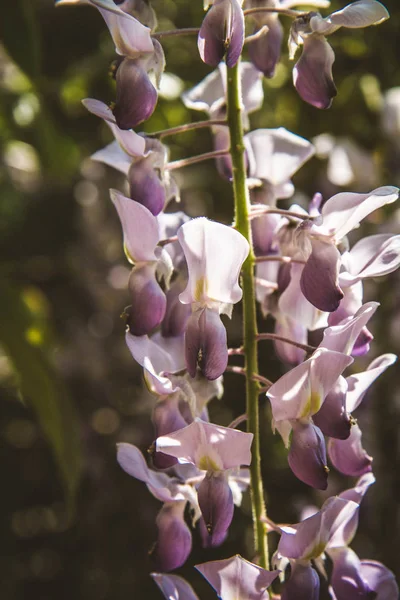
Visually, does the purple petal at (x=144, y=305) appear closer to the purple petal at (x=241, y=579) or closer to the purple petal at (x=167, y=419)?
the purple petal at (x=167, y=419)

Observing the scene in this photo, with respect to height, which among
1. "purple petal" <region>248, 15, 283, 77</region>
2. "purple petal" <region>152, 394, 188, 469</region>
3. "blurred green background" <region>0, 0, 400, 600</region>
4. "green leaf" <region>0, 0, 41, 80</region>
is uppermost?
"purple petal" <region>248, 15, 283, 77</region>

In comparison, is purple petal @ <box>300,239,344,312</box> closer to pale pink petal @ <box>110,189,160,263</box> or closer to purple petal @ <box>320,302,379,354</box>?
purple petal @ <box>320,302,379,354</box>

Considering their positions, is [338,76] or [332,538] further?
[338,76]

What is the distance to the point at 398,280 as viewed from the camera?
1.39m

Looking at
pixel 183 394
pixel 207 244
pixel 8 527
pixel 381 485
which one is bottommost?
pixel 8 527

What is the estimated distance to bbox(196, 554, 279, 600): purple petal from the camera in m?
0.58

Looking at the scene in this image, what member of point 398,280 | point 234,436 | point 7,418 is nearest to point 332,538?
point 234,436

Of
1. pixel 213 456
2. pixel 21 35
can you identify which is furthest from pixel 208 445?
pixel 21 35

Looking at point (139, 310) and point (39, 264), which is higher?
point (139, 310)

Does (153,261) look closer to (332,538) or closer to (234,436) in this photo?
(234,436)

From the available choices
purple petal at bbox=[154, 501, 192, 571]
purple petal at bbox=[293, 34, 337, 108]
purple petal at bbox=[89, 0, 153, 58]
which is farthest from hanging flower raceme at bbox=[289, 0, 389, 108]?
purple petal at bbox=[154, 501, 192, 571]

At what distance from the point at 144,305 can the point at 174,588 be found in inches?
9.2

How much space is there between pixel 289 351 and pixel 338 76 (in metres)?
0.82

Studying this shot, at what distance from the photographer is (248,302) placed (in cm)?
62
